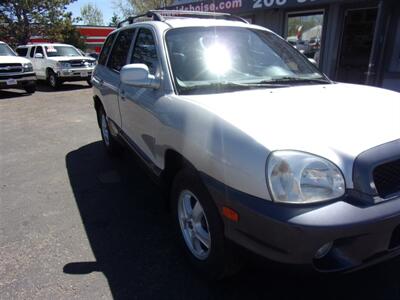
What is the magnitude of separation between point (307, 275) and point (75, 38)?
33.1 m

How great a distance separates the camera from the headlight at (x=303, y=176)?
6.16 ft

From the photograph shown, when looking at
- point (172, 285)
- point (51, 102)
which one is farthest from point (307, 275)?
point (51, 102)

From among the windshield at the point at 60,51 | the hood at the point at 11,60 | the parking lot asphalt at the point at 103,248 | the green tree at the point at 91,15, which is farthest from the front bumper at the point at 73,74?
the green tree at the point at 91,15

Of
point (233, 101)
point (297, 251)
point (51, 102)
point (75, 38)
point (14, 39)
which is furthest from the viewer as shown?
point (75, 38)

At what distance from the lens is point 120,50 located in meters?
4.53

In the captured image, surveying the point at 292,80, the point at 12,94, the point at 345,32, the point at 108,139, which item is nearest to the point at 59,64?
the point at 12,94

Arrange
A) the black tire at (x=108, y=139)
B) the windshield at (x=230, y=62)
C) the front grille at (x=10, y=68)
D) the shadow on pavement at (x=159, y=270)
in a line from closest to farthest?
the shadow on pavement at (x=159, y=270) < the windshield at (x=230, y=62) < the black tire at (x=108, y=139) < the front grille at (x=10, y=68)

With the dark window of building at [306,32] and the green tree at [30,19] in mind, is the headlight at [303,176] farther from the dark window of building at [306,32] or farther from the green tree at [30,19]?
the green tree at [30,19]

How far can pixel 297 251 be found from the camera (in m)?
1.85

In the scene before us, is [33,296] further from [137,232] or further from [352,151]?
[352,151]

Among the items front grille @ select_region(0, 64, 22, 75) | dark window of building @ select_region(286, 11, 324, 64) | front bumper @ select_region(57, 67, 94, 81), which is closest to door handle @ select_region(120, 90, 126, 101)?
dark window of building @ select_region(286, 11, 324, 64)

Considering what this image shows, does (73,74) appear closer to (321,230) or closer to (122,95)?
(122,95)

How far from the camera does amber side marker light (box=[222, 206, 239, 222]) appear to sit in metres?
2.03

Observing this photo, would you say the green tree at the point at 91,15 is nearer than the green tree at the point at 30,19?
No
